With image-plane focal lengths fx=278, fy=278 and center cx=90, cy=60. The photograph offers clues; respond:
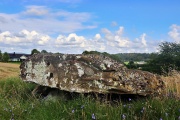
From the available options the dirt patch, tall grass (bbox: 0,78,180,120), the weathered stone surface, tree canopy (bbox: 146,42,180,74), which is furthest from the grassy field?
tree canopy (bbox: 146,42,180,74)

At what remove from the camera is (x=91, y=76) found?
296 inches

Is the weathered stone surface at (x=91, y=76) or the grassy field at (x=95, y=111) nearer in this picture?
the grassy field at (x=95, y=111)

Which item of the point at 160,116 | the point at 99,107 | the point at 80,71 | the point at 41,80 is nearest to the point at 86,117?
the point at 99,107

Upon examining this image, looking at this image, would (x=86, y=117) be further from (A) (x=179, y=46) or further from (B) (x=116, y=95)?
(A) (x=179, y=46)

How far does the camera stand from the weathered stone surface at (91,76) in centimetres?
746

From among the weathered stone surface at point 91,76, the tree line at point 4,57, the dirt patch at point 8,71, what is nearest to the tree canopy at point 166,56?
the dirt patch at point 8,71

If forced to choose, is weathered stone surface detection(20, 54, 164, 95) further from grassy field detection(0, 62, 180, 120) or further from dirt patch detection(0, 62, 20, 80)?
dirt patch detection(0, 62, 20, 80)

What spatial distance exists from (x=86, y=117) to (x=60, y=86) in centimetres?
223

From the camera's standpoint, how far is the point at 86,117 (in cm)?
568

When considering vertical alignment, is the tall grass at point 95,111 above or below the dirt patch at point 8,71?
above

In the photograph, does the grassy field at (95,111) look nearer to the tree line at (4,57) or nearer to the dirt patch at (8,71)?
the dirt patch at (8,71)

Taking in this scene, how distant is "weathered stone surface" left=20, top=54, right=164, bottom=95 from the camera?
24.5ft

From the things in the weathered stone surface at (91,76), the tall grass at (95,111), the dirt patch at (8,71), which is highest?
the weathered stone surface at (91,76)

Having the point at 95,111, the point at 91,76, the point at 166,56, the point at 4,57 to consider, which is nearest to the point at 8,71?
the point at 166,56
